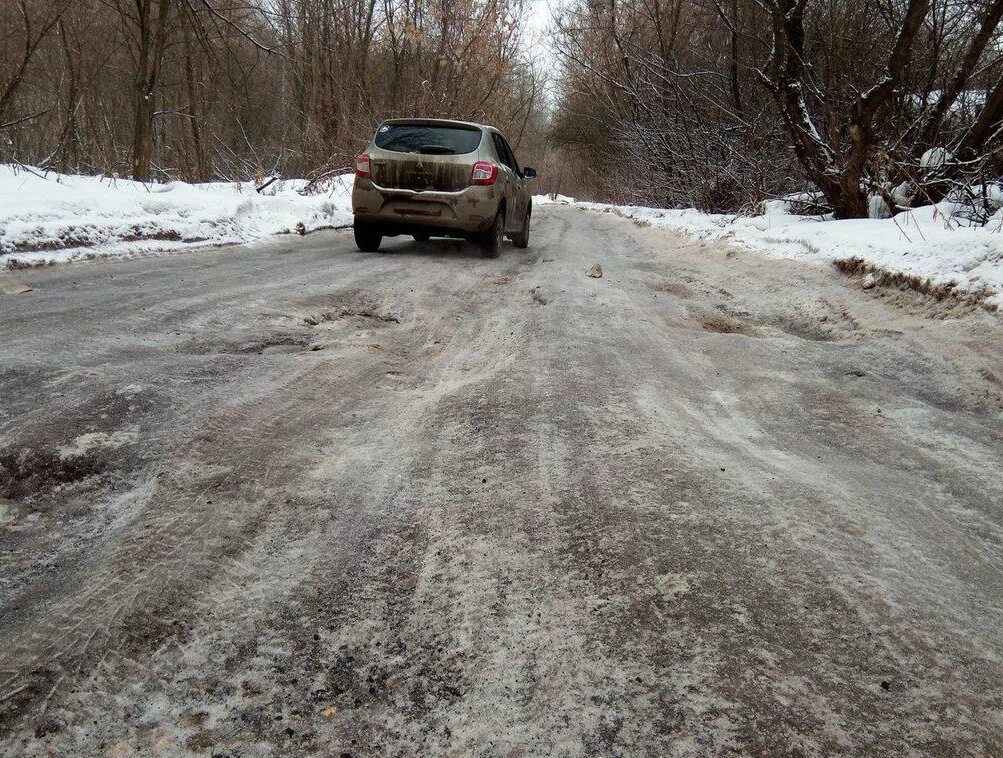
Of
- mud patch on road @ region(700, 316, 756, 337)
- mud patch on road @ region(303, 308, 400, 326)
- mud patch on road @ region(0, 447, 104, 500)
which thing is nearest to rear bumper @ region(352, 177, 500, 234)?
mud patch on road @ region(303, 308, 400, 326)

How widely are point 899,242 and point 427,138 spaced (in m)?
5.18

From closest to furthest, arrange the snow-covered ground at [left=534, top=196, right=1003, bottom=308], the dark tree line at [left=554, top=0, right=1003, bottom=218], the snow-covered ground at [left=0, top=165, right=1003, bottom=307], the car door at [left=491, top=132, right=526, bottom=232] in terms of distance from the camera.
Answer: the snow-covered ground at [left=534, top=196, right=1003, bottom=308] → the snow-covered ground at [left=0, top=165, right=1003, bottom=307] → the dark tree line at [left=554, top=0, right=1003, bottom=218] → the car door at [left=491, top=132, right=526, bottom=232]

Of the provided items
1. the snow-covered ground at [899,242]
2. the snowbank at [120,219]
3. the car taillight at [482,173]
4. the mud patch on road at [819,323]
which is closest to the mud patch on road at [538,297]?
the mud patch on road at [819,323]

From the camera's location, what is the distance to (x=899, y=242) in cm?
600

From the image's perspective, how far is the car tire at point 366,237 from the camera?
7.62 metres

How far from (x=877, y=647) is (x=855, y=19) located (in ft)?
44.2

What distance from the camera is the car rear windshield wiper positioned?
7.48 m

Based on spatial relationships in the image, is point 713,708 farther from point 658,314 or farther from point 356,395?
point 658,314

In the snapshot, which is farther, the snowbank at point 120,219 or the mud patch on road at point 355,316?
the snowbank at point 120,219

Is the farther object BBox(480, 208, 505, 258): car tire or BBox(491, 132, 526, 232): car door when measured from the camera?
BBox(491, 132, 526, 232): car door

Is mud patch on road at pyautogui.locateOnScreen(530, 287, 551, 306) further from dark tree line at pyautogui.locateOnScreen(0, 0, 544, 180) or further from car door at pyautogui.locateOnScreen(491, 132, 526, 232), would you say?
dark tree line at pyautogui.locateOnScreen(0, 0, 544, 180)

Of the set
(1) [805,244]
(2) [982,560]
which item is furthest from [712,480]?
(1) [805,244]

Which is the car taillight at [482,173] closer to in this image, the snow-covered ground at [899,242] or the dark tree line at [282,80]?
the snow-covered ground at [899,242]

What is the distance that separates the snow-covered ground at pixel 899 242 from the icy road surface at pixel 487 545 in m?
1.05
